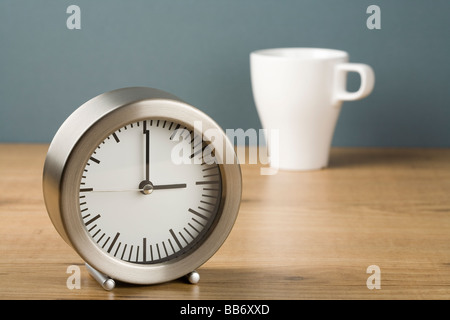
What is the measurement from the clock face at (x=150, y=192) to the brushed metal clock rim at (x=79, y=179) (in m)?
0.01

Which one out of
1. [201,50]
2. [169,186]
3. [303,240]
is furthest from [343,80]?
[169,186]

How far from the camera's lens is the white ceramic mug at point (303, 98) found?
1136mm

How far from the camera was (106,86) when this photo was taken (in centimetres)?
133

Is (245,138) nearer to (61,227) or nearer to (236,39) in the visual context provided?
(236,39)

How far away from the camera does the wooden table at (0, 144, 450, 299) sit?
0.68m

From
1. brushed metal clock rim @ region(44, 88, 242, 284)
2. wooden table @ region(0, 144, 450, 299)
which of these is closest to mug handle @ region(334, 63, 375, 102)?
wooden table @ region(0, 144, 450, 299)

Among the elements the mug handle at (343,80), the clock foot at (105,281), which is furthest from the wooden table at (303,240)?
the mug handle at (343,80)

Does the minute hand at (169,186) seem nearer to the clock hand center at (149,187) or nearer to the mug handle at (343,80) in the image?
the clock hand center at (149,187)

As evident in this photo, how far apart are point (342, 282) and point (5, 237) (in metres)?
0.41

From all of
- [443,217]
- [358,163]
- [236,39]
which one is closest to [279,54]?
[236,39]

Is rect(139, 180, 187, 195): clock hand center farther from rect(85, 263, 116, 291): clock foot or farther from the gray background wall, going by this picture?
the gray background wall

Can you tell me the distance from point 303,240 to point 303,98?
37 centimetres

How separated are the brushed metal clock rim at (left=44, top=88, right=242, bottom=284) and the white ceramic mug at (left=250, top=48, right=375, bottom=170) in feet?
1.64

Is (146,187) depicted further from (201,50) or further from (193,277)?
(201,50)
